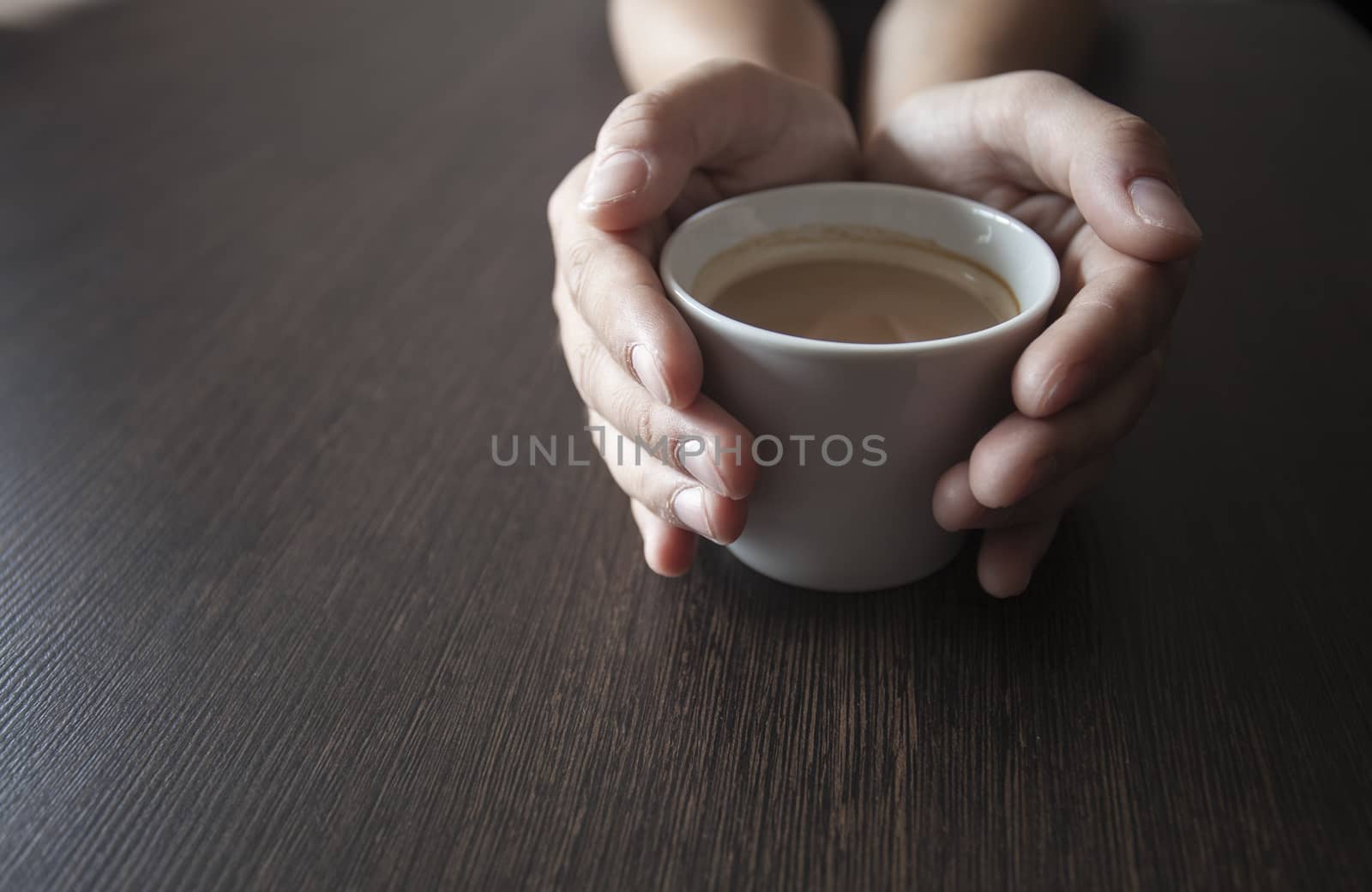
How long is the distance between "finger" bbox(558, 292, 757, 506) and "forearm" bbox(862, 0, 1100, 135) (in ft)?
1.31

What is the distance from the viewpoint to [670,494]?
1.49 feet

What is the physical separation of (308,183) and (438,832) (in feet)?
2.10

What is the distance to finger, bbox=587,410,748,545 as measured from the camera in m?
0.43

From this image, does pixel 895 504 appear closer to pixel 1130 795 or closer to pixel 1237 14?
pixel 1130 795

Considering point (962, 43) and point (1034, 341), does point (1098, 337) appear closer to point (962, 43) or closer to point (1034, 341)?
point (1034, 341)

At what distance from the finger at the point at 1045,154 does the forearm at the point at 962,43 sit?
184mm

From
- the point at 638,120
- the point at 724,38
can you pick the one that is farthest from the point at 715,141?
the point at 724,38

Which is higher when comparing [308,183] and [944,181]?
[944,181]

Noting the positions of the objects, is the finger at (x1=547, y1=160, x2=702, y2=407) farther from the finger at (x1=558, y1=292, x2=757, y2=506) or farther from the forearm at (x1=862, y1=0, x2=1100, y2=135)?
the forearm at (x1=862, y1=0, x2=1100, y2=135)

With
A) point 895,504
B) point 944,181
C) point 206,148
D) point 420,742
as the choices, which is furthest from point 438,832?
point 206,148

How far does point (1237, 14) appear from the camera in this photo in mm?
1133

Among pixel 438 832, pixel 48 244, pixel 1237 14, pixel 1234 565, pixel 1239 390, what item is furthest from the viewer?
pixel 1237 14

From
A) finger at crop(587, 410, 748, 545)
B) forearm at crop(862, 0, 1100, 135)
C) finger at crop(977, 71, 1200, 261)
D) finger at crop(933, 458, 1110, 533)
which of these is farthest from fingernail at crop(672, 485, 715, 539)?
forearm at crop(862, 0, 1100, 135)

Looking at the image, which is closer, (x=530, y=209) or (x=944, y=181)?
(x=944, y=181)
